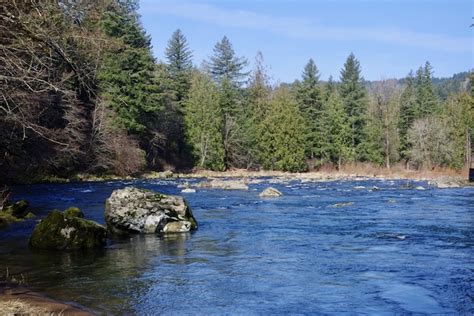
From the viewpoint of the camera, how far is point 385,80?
10681 cm

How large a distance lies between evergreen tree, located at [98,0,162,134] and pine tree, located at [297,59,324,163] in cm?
2307

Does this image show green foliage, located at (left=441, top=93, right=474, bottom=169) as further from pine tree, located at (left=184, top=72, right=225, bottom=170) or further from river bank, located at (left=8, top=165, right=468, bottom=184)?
pine tree, located at (left=184, top=72, right=225, bottom=170)

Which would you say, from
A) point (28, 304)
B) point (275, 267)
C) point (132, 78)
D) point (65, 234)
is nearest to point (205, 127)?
point (132, 78)

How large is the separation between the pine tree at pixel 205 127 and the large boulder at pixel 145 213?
44.5 metres

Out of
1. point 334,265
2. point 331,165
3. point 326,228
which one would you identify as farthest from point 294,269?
point 331,165

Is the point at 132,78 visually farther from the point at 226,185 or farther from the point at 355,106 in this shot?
the point at 355,106

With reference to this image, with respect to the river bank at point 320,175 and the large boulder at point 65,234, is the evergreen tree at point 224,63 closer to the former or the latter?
the river bank at point 320,175

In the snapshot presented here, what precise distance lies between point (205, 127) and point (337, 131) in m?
19.3

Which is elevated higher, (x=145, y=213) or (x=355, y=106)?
(x=355, y=106)

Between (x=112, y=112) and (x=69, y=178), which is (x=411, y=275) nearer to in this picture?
(x=69, y=178)

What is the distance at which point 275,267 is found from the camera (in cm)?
1222

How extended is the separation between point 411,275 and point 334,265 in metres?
1.78

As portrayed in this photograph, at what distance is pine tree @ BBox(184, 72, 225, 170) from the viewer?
63031 millimetres

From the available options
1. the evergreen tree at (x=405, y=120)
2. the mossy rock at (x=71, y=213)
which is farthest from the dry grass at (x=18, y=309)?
the evergreen tree at (x=405, y=120)
